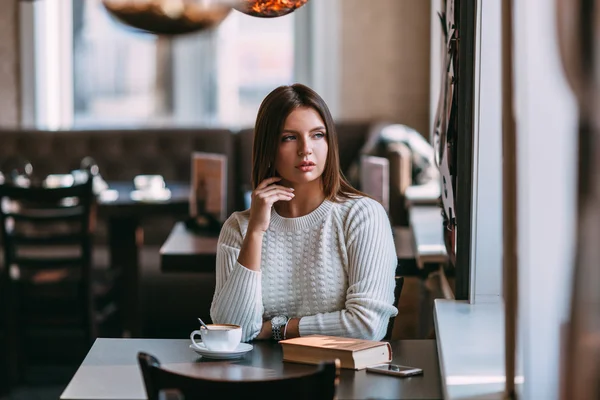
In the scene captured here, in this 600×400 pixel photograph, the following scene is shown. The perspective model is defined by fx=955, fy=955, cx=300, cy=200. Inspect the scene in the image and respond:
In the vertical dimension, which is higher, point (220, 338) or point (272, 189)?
point (272, 189)

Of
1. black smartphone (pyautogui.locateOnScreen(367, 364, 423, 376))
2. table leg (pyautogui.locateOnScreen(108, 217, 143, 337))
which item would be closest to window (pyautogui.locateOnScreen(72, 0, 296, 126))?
table leg (pyautogui.locateOnScreen(108, 217, 143, 337))

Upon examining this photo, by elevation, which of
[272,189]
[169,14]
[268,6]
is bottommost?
[272,189]

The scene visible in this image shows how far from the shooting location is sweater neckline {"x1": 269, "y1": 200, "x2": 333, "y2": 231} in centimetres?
234

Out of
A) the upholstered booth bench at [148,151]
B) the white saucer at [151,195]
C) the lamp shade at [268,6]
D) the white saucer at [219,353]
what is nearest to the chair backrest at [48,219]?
the white saucer at [151,195]

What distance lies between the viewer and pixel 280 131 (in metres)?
2.34

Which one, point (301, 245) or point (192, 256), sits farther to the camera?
point (192, 256)

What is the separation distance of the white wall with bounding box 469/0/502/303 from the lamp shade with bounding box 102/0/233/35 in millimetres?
1714

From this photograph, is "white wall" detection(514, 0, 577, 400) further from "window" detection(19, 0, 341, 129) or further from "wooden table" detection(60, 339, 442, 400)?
"window" detection(19, 0, 341, 129)

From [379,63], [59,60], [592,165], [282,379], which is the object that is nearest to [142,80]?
[59,60]

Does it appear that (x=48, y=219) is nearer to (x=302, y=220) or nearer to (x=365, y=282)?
(x=302, y=220)

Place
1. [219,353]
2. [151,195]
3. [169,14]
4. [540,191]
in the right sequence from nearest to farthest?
[540,191]
[219,353]
[169,14]
[151,195]

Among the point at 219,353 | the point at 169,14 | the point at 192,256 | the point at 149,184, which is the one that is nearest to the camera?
the point at 219,353

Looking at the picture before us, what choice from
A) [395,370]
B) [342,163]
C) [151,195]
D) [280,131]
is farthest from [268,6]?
[342,163]

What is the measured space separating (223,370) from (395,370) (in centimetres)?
34
